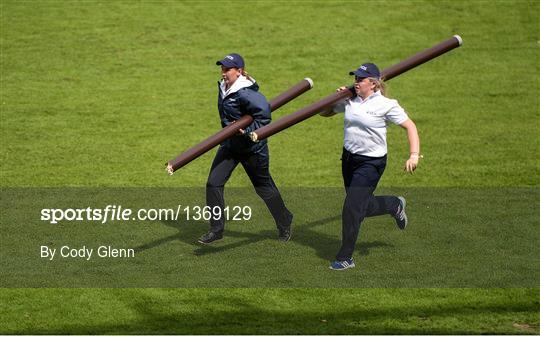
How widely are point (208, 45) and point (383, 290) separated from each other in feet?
37.5

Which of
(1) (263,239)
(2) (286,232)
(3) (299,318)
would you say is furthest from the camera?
(1) (263,239)

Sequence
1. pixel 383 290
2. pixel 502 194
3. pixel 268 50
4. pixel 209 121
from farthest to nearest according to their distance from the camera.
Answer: pixel 268 50
pixel 209 121
pixel 502 194
pixel 383 290

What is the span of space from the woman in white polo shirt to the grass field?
1.55ft

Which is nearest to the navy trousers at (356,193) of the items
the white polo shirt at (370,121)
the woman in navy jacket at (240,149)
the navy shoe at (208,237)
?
the white polo shirt at (370,121)

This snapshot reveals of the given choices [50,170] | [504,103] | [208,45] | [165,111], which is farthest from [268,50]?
[50,170]

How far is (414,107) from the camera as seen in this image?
19500mm

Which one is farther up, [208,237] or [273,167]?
[273,167]

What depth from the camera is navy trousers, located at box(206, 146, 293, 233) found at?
505 inches

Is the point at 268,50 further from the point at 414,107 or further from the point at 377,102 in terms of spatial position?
the point at 377,102

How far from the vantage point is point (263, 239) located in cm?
1339

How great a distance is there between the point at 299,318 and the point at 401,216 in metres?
2.87

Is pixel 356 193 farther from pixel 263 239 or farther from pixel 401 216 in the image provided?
pixel 263 239

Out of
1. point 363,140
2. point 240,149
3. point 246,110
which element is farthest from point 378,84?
point 240,149

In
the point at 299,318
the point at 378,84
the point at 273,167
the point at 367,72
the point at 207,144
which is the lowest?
the point at 299,318
